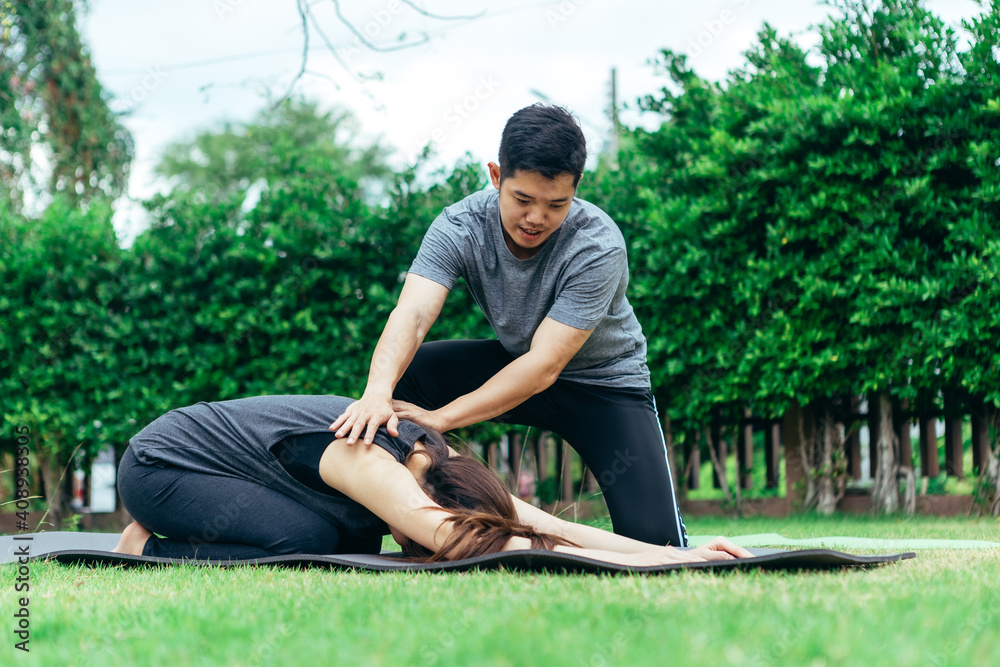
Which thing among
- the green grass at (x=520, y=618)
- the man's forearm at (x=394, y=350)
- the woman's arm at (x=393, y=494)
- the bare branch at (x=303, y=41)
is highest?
the bare branch at (x=303, y=41)

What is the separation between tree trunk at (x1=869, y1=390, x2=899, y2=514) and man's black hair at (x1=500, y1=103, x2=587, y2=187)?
10.3 feet

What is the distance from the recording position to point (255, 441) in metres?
2.63

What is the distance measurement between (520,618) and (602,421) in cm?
181

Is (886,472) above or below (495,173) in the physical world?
below

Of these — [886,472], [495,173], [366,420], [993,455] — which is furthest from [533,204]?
[993,455]

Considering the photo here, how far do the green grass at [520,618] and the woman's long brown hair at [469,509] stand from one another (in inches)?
7.1

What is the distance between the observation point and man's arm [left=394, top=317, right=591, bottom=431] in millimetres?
2797

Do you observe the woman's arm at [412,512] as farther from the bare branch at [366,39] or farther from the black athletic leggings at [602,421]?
the bare branch at [366,39]

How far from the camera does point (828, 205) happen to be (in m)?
4.53

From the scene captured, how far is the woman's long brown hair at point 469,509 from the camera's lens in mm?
2215

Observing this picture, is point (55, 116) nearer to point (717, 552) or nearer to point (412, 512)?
point (412, 512)

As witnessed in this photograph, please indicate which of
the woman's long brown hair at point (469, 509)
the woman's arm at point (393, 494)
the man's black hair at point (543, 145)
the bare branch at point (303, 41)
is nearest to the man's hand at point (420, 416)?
the woman's long brown hair at point (469, 509)

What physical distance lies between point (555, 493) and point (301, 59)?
3.30 metres

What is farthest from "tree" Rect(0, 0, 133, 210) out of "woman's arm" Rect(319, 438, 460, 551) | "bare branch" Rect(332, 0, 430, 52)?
"woman's arm" Rect(319, 438, 460, 551)
